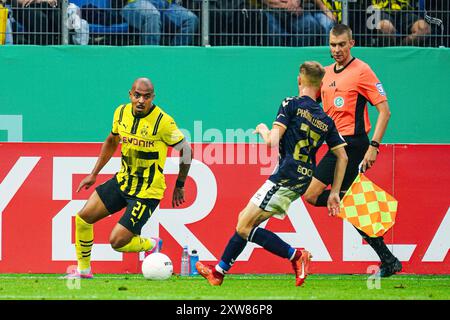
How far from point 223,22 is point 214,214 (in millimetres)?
3814

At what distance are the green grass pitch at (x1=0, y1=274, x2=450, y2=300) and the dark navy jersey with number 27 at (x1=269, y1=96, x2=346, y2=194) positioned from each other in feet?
3.41

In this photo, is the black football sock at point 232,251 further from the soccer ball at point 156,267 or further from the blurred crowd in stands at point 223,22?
the blurred crowd in stands at point 223,22

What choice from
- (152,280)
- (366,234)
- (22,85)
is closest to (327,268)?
(366,234)

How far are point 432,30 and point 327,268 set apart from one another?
15.8 feet

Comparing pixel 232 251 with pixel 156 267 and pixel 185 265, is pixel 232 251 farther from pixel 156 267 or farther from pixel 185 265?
pixel 185 265

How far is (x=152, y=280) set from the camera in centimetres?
1094

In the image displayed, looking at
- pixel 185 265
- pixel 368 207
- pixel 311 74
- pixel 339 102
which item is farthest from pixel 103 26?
pixel 311 74

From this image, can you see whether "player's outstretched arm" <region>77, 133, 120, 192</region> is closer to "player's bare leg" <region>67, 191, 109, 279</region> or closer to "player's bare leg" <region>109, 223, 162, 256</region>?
"player's bare leg" <region>67, 191, 109, 279</region>

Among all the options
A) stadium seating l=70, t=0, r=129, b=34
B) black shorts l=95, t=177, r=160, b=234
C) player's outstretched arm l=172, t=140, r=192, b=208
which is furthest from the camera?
stadium seating l=70, t=0, r=129, b=34

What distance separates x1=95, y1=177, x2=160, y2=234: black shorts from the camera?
426 inches

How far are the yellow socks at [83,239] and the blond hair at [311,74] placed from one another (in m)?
2.79

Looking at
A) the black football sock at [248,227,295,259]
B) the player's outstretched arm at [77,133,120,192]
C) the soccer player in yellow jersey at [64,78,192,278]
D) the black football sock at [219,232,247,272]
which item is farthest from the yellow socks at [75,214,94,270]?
the black football sock at [248,227,295,259]

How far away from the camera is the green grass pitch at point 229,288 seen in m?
9.09

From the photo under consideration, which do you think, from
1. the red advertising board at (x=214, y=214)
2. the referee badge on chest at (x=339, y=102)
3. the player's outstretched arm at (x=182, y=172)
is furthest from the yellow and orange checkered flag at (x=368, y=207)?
the player's outstretched arm at (x=182, y=172)
